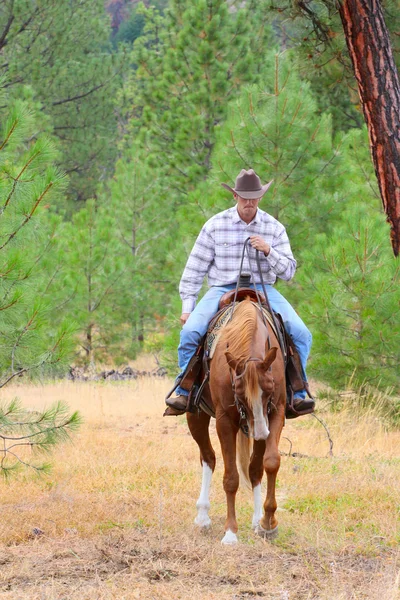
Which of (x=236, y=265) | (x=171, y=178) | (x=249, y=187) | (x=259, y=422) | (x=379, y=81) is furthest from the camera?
(x=171, y=178)

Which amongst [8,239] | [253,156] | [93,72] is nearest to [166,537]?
[8,239]

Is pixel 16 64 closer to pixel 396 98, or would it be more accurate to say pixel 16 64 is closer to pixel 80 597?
pixel 396 98

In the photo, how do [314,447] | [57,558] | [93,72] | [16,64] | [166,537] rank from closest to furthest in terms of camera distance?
[57,558], [166,537], [314,447], [16,64], [93,72]

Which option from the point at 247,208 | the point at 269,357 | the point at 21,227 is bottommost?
the point at 269,357

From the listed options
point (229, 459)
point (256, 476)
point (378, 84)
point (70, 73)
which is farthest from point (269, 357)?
point (70, 73)

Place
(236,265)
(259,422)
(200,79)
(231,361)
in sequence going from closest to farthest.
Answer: (259,422), (231,361), (236,265), (200,79)

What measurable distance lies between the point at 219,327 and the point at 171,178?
1330 centimetres

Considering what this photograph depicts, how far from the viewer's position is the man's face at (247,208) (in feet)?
19.6

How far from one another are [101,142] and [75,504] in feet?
62.7

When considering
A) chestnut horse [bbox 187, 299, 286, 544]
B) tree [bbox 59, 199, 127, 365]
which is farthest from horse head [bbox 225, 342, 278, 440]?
tree [bbox 59, 199, 127, 365]

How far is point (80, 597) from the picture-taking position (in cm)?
419

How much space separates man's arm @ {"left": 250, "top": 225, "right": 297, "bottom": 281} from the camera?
5641 millimetres

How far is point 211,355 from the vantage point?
556cm

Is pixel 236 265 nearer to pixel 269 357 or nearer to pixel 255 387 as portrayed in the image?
pixel 269 357
